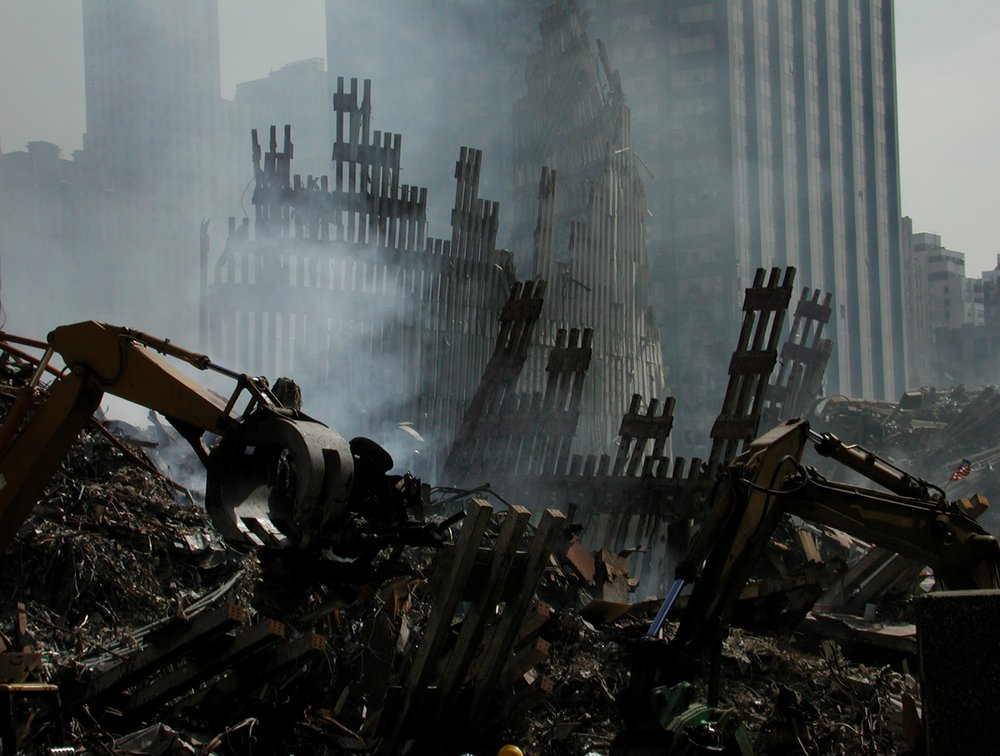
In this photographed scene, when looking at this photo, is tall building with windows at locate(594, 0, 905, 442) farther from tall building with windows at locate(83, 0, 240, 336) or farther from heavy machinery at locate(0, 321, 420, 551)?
heavy machinery at locate(0, 321, 420, 551)

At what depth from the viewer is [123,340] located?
22.0 feet

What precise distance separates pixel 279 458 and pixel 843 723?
4.24m

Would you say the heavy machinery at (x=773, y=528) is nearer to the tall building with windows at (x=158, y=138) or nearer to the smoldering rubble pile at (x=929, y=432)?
the smoldering rubble pile at (x=929, y=432)

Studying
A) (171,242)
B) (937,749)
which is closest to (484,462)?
(937,749)

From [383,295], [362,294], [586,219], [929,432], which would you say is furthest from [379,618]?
[929,432]

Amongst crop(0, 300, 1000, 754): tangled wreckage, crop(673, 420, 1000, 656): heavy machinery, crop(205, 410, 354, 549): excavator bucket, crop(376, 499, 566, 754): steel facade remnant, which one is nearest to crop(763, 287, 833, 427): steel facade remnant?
crop(0, 300, 1000, 754): tangled wreckage

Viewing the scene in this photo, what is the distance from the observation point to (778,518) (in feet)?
24.7

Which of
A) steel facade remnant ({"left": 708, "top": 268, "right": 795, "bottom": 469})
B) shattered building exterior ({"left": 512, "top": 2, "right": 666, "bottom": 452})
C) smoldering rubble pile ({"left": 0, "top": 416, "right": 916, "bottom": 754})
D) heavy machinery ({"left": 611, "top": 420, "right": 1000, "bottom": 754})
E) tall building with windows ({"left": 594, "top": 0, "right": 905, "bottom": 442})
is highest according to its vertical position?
tall building with windows ({"left": 594, "top": 0, "right": 905, "bottom": 442})

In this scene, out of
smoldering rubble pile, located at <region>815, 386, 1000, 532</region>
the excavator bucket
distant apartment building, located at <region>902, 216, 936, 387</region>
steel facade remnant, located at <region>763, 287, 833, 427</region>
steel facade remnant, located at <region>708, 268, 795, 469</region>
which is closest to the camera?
the excavator bucket

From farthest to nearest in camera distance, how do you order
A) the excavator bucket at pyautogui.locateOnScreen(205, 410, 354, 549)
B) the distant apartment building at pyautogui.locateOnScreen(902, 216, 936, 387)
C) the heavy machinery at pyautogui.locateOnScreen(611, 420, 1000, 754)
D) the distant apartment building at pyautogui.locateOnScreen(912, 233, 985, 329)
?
1. the distant apartment building at pyautogui.locateOnScreen(912, 233, 985, 329)
2. the distant apartment building at pyautogui.locateOnScreen(902, 216, 936, 387)
3. the heavy machinery at pyautogui.locateOnScreen(611, 420, 1000, 754)
4. the excavator bucket at pyautogui.locateOnScreen(205, 410, 354, 549)

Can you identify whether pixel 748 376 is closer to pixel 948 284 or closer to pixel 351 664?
pixel 351 664

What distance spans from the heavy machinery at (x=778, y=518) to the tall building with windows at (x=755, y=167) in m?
26.2

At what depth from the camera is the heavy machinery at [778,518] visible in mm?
7375

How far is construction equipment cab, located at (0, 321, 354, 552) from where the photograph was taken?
574 cm
